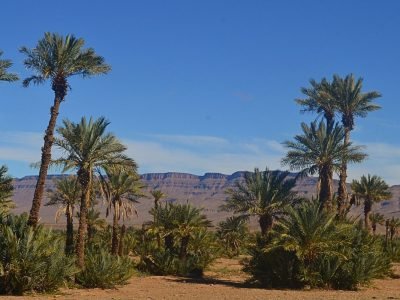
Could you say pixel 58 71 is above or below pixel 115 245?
above

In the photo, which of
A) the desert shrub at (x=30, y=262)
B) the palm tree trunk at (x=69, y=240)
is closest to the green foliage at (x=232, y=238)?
the palm tree trunk at (x=69, y=240)

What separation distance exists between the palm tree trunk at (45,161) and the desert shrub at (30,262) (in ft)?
9.01

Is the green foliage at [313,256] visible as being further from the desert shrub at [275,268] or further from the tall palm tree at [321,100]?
the tall palm tree at [321,100]

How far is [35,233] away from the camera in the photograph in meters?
18.7

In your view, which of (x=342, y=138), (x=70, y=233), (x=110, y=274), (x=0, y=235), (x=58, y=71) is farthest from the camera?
(x=342, y=138)

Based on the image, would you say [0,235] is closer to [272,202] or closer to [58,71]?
[58,71]

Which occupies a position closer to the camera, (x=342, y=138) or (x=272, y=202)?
(x=272, y=202)

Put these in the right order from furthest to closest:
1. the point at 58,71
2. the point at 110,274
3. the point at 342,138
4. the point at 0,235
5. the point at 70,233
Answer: the point at 342,138 → the point at 70,233 → the point at 58,71 → the point at 110,274 → the point at 0,235

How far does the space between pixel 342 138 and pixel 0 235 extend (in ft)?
72.0

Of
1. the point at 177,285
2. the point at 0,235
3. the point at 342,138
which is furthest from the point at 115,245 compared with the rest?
the point at 342,138

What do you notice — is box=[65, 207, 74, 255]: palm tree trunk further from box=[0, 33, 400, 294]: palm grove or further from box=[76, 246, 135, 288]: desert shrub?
box=[76, 246, 135, 288]: desert shrub

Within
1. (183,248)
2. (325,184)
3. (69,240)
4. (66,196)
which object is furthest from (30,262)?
(66,196)

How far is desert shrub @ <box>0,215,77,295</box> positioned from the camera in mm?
17047

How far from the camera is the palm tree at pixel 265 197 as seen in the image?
2895 cm
